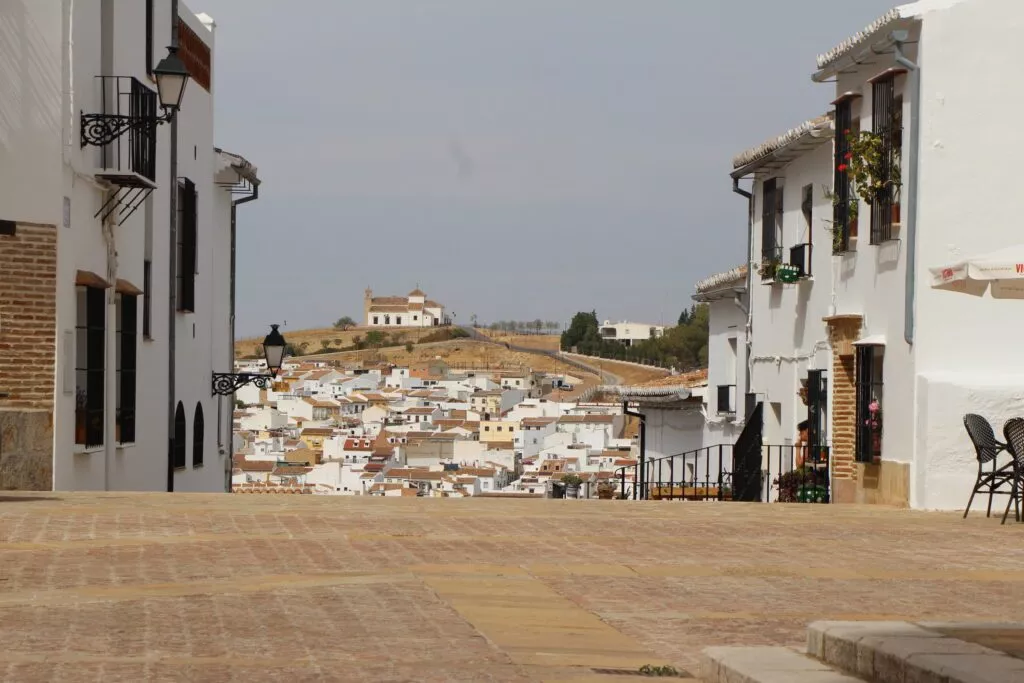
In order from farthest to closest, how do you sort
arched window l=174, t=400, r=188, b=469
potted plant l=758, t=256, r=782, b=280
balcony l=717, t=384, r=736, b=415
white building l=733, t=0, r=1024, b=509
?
1. balcony l=717, t=384, r=736, b=415
2. arched window l=174, t=400, r=188, b=469
3. potted plant l=758, t=256, r=782, b=280
4. white building l=733, t=0, r=1024, b=509

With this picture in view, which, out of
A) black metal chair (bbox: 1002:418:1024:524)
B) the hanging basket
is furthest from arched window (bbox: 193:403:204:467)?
black metal chair (bbox: 1002:418:1024:524)

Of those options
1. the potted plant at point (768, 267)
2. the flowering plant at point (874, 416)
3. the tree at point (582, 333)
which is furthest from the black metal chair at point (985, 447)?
the tree at point (582, 333)

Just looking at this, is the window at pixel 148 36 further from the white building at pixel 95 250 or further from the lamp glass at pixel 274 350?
the lamp glass at pixel 274 350

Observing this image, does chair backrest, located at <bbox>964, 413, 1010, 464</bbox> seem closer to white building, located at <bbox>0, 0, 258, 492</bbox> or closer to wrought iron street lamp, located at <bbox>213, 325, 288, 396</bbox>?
white building, located at <bbox>0, 0, 258, 492</bbox>

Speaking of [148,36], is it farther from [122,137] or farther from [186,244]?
[186,244]

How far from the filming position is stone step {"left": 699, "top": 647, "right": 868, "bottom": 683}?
19.4 feet

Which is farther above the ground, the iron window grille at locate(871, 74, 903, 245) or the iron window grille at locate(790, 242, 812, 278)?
the iron window grille at locate(871, 74, 903, 245)

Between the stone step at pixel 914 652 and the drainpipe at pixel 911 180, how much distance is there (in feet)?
35.3

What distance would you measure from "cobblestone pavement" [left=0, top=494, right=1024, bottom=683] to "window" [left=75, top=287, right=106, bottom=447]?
353 cm

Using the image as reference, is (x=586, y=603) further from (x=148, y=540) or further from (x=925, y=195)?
(x=925, y=195)

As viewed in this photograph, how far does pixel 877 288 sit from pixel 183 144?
11582mm

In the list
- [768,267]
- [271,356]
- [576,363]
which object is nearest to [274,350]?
[271,356]

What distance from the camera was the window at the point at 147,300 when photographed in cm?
2234

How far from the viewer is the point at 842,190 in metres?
A: 19.9
